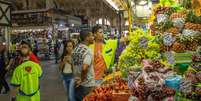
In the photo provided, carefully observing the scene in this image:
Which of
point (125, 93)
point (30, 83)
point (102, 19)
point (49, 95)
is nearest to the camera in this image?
point (125, 93)

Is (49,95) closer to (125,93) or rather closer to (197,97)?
(125,93)

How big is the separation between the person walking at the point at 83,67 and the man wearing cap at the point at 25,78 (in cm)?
93

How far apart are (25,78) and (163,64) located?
330 centimetres

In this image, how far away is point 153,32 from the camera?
285 inches

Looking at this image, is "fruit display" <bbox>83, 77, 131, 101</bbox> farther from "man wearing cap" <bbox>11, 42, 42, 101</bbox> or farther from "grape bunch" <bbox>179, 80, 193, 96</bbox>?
"man wearing cap" <bbox>11, 42, 42, 101</bbox>

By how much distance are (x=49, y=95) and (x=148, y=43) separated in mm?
7806

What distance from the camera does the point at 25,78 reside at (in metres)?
7.20

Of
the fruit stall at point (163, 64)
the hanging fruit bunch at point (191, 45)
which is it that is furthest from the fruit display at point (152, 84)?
the hanging fruit bunch at point (191, 45)

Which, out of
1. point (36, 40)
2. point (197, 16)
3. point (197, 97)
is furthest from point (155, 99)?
point (36, 40)

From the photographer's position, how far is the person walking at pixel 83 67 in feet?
21.0

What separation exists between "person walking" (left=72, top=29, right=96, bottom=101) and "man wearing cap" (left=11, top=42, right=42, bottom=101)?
0.93 metres


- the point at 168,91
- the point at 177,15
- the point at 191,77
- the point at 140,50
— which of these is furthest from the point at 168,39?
the point at 168,91

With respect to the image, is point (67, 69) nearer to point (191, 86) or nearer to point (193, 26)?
point (193, 26)

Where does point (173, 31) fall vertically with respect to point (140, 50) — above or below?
above
